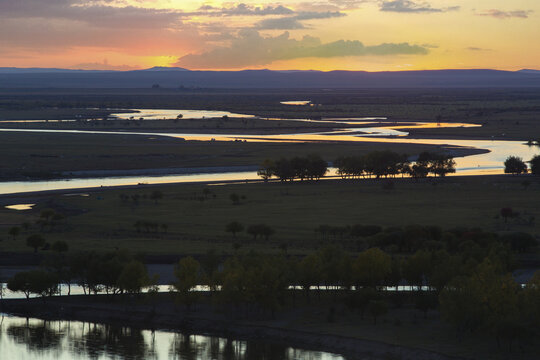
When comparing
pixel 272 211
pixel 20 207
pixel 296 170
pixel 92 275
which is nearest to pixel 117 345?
pixel 92 275

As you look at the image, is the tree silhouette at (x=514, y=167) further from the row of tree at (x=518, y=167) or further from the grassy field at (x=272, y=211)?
the grassy field at (x=272, y=211)

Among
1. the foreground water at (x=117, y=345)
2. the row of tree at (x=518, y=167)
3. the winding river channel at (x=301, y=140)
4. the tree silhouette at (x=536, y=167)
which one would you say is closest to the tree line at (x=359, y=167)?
the winding river channel at (x=301, y=140)

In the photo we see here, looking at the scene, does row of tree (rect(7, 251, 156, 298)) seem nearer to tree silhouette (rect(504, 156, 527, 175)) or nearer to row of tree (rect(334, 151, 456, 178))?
row of tree (rect(334, 151, 456, 178))

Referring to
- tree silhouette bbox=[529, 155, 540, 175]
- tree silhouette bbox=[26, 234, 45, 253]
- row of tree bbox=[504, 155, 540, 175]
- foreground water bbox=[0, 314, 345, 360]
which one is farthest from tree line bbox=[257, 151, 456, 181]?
foreground water bbox=[0, 314, 345, 360]

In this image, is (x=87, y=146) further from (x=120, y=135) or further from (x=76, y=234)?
(x=76, y=234)

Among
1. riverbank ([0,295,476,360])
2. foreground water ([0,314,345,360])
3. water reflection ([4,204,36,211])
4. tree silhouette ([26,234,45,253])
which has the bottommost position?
foreground water ([0,314,345,360])
